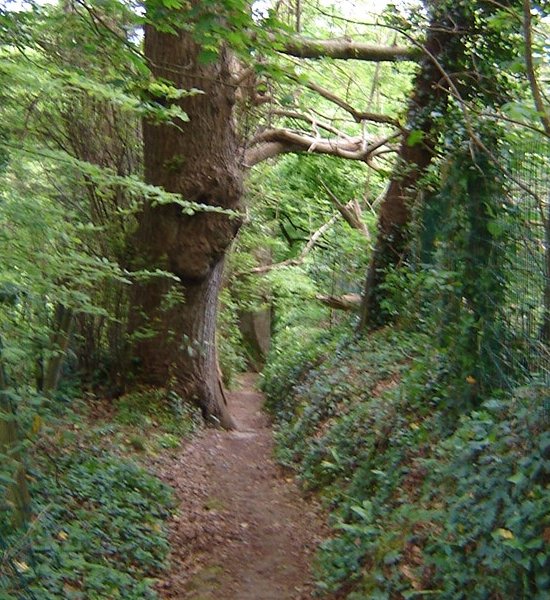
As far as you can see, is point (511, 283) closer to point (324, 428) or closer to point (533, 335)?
point (533, 335)

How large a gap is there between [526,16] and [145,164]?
23.9 ft

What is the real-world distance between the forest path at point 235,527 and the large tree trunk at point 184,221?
1500mm

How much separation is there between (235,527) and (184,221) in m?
5.02

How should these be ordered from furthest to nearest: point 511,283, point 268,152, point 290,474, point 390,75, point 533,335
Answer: point 390,75 < point 268,152 < point 290,474 < point 511,283 < point 533,335

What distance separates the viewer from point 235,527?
838 cm

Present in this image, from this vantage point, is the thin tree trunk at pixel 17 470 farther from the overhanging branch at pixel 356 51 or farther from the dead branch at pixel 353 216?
the dead branch at pixel 353 216

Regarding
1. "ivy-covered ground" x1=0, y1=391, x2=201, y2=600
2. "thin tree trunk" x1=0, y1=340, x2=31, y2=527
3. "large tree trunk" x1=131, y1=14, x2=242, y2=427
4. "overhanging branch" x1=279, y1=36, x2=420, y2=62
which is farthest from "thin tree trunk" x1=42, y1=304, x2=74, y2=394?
"overhanging branch" x1=279, y1=36, x2=420, y2=62

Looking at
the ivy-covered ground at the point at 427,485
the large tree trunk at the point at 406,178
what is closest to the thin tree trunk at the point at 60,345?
the ivy-covered ground at the point at 427,485

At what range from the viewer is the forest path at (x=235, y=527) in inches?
267

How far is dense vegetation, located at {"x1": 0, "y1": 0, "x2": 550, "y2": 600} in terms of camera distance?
5.23 metres

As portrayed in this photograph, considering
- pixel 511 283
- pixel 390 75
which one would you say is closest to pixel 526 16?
pixel 511 283

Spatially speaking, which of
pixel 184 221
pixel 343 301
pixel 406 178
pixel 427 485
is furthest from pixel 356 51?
pixel 427 485

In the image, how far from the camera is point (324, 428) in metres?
11.1

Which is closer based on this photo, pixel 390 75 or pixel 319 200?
pixel 390 75
